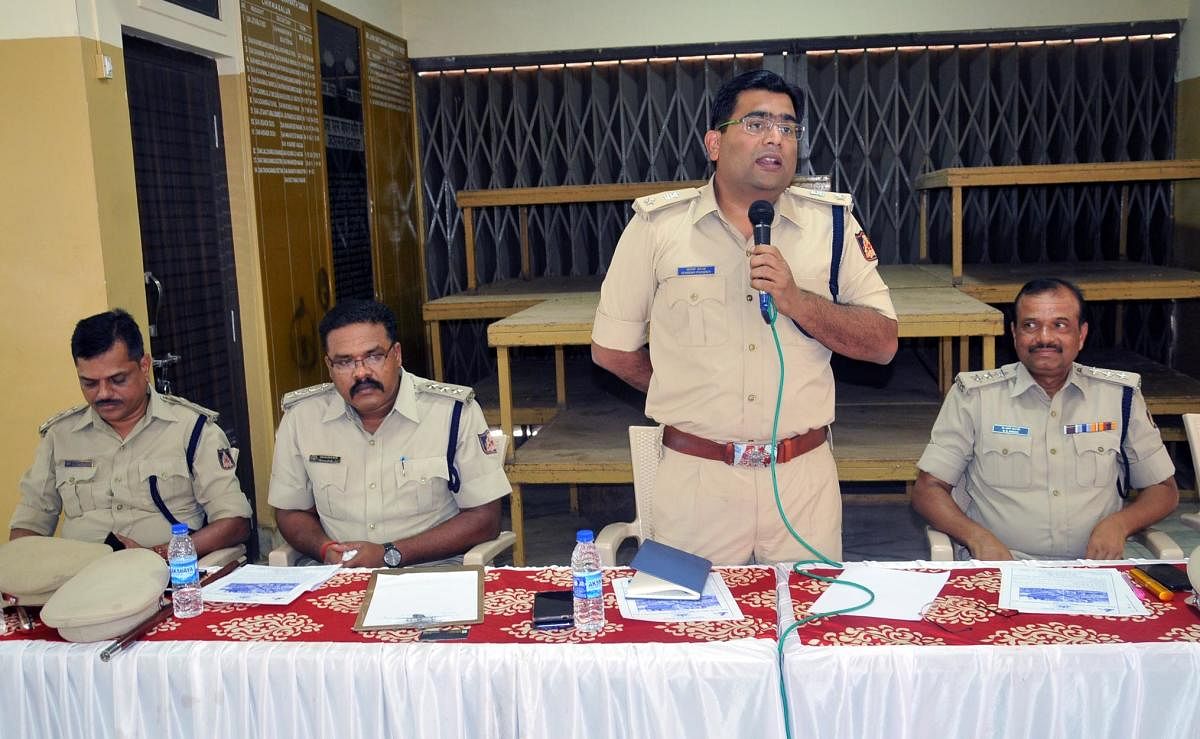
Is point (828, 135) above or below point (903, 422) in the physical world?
above

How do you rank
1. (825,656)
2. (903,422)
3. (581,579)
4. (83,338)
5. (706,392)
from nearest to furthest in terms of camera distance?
(825,656)
(581,579)
(706,392)
(83,338)
(903,422)

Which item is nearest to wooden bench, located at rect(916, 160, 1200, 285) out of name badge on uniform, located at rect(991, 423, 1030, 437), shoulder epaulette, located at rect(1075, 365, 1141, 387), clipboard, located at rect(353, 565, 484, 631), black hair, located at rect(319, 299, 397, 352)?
shoulder epaulette, located at rect(1075, 365, 1141, 387)

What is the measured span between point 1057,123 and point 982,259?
848 millimetres

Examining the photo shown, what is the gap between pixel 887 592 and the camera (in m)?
1.99

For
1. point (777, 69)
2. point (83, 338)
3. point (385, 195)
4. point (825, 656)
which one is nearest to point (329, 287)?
point (385, 195)

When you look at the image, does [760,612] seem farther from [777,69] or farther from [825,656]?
[777,69]

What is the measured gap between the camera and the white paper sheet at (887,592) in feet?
6.25

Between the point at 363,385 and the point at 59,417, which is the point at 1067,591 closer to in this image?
the point at 363,385

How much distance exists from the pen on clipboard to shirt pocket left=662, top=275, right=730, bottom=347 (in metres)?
0.93

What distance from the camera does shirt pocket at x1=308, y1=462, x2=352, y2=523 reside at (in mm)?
2680

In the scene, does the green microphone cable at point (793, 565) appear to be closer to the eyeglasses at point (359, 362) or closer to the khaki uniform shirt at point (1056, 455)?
the khaki uniform shirt at point (1056, 455)

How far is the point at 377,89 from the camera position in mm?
5781

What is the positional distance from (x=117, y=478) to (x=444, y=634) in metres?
1.35

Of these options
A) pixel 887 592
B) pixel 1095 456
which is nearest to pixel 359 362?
pixel 887 592
